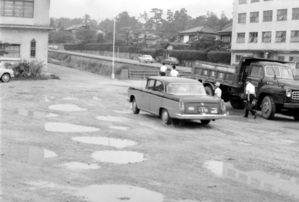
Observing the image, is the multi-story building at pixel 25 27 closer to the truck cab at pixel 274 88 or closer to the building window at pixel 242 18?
the truck cab at pixel 274 88

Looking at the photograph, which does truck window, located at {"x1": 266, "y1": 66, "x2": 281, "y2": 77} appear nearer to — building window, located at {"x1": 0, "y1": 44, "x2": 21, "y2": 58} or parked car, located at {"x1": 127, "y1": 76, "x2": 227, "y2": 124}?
parked car, located at {"x1": 127, "y1": 76, "x2": 227, "y2": 124}

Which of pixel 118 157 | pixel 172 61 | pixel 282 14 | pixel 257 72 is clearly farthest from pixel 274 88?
pixel 172 61

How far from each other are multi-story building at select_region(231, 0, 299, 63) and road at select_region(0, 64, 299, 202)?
45.4m

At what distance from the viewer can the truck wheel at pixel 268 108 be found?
62.2 ft

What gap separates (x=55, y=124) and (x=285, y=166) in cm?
753

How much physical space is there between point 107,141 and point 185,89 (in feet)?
15.8

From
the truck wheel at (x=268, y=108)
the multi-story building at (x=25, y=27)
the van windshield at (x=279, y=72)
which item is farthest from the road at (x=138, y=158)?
the multi-story building at (x=25, y=27)

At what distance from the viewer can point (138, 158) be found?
10.5 m

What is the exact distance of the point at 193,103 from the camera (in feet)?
49.7

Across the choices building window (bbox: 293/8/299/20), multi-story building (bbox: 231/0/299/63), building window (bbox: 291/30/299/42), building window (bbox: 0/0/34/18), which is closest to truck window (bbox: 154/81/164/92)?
building window (bbox: 0/0/34/18)

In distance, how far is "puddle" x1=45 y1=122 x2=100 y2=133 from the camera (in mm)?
13648

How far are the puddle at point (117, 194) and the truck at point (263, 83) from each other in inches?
474

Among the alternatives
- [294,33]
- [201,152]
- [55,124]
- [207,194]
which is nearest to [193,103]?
[201,152]

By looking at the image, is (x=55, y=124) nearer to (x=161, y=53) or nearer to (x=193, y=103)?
(x=193, y=103)
